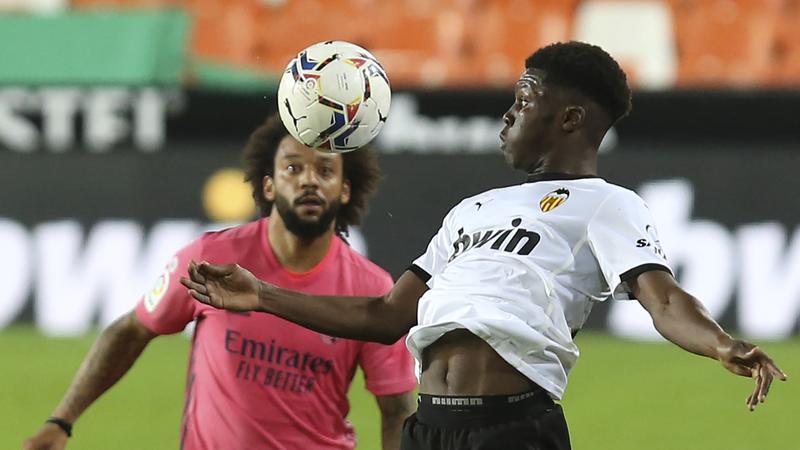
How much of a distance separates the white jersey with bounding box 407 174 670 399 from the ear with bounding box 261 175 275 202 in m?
1.49

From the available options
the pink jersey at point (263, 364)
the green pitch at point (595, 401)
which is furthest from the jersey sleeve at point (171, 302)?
the green pitch at point (595, 401)

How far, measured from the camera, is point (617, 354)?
35.8 ft

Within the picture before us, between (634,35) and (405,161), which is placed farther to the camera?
(634,35)

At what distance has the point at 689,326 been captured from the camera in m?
3.75

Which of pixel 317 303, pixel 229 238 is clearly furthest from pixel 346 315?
pixel 229 238

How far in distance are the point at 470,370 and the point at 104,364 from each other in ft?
5.52

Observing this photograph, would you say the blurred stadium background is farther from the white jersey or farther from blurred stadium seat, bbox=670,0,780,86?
the white jersey

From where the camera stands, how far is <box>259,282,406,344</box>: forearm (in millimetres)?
4391

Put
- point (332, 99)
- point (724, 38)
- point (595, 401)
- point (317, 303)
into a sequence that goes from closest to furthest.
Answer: point (317, 303)
point (332, 99)
point (595, 401)
point (724, 38)

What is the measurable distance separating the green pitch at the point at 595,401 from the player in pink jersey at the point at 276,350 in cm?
326

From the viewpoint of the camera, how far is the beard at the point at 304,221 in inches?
210

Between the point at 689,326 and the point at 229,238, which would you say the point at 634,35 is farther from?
the point at 689,326

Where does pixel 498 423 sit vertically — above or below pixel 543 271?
below

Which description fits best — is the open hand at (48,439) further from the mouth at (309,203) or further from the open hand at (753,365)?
the open hand at (753,365)
